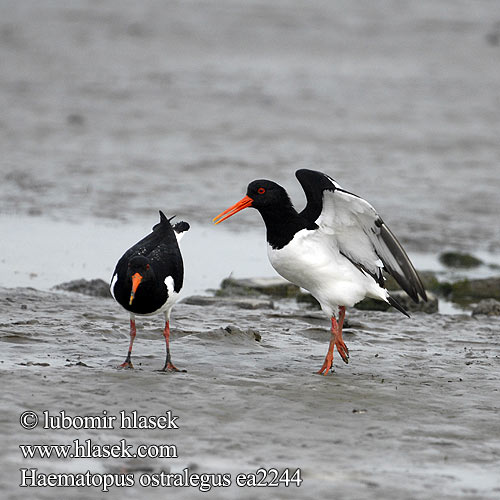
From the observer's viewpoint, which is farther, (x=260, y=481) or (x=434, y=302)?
(x=434, y=302)

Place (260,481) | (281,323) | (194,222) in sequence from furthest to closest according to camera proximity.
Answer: (194,222) → (281,323) → (260,481)

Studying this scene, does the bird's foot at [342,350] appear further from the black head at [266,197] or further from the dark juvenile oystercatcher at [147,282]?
the dark juvenile oystercatcher at [147,282]

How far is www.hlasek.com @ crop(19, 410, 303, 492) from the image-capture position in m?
4.83

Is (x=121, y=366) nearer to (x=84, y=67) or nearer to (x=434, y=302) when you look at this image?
(x=434, y=302)

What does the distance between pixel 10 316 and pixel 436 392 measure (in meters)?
3.47

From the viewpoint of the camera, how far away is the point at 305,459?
5.28m

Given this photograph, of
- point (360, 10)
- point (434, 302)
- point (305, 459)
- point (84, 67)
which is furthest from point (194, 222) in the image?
point (360, 10)

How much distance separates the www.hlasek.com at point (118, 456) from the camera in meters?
4.83

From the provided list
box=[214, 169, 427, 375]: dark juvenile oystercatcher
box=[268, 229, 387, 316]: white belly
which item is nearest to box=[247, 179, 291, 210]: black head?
box=[214, 169, 427, 375]: dark juvenile oystercatcher

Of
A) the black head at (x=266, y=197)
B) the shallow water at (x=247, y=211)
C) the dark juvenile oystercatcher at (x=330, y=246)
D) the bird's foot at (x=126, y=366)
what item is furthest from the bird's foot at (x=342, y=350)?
the bird's foot at (x=126, y=366)

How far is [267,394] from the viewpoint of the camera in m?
6.37

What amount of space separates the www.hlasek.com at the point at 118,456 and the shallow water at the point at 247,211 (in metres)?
0.08

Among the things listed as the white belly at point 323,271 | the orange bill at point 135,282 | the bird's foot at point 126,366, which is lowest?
the bird's foot at point 126,366

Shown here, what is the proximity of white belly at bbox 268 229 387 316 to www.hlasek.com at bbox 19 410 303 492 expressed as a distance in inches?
76.9
